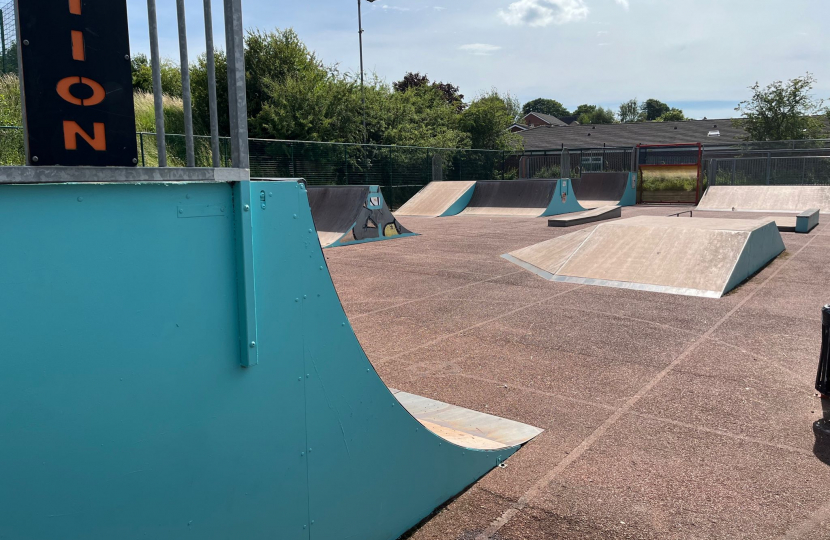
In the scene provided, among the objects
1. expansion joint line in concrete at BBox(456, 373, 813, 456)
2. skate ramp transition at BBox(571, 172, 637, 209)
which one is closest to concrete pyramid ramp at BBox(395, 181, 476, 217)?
skate ramp transition at BBox(571, 172, 637, 209)

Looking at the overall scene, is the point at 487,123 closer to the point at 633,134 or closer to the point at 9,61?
the point at 633,134

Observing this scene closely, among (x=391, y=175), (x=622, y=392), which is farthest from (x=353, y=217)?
(x=622, y=392)

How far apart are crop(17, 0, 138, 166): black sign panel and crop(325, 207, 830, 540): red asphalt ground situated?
7.30 feet

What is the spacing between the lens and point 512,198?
22016 millimetres

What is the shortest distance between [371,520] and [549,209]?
A: 741 inches

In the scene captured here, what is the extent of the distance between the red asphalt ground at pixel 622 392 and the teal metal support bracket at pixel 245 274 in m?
1.39

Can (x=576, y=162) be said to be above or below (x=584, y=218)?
above

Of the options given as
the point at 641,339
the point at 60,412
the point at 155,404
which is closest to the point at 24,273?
the point at 60,412

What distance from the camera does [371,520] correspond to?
274cm

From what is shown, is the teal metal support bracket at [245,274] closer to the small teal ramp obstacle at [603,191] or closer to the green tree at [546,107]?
the small teal ramp obstacle at [603,191]

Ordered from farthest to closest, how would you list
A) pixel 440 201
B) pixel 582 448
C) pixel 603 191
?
pixel 603 191, pixel 440 201, pixel 582 448

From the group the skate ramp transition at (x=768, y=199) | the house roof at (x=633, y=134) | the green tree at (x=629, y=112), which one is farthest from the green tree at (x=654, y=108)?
the skate ramp transition at (x=768, y=199)

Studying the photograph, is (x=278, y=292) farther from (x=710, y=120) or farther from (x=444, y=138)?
(x=710, y=120)

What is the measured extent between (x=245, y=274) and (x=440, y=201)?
2076 cm
